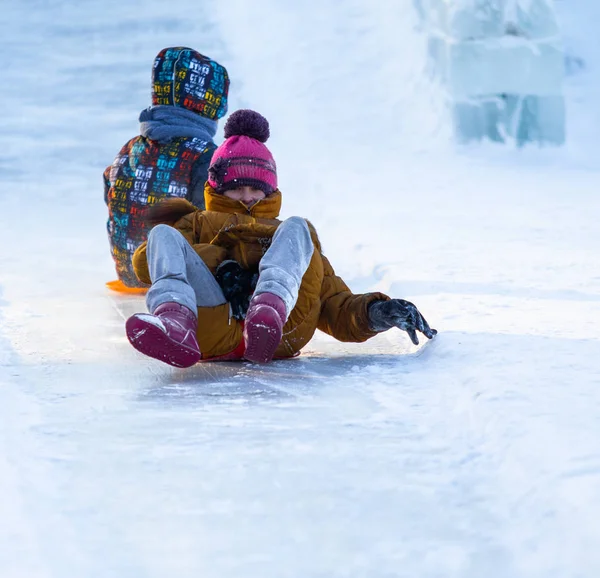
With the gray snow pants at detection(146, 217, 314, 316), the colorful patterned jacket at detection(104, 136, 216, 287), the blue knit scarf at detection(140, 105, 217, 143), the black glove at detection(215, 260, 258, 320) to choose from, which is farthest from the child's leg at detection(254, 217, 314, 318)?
the blue knit scarf at detection(140, 105, 217, 143)

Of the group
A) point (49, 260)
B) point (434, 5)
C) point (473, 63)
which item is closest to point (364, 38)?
point (434, 5)

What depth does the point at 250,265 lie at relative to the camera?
8.29 feet

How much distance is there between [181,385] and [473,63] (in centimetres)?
776

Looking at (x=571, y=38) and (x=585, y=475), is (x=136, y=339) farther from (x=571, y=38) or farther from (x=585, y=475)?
(x=571, y=38)

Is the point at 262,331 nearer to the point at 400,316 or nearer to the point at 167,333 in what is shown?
the point at 167,333

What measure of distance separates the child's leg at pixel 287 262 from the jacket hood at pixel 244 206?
27 centimetres

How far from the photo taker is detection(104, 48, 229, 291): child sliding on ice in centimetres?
359

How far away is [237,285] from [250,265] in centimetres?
12

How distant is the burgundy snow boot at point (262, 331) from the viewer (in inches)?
83.7

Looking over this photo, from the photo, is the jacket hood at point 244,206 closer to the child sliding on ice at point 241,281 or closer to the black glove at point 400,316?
the child sliding on ice at point 241,281

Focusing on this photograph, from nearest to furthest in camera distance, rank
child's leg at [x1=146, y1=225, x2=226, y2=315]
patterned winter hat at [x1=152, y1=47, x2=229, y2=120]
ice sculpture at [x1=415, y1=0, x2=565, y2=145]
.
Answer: child's leg at [x1=146, y1=225, x2=226, y2=315], patterned winter hat at [x1=152, y1=47, x2=229, y2=120], ice sculpture at [x1=415, y1=0, x2=565, y2=145]

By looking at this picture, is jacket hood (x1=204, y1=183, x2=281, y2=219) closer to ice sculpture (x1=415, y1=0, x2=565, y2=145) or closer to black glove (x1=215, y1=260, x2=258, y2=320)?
black glove (x1=215, y1=260, x2=258, y2=320)

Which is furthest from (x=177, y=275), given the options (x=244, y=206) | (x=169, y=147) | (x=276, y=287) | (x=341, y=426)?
(x=169, y=147)

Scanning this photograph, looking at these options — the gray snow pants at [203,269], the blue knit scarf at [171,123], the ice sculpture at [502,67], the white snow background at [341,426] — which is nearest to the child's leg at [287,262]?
the gray snow pants at [203,269]
